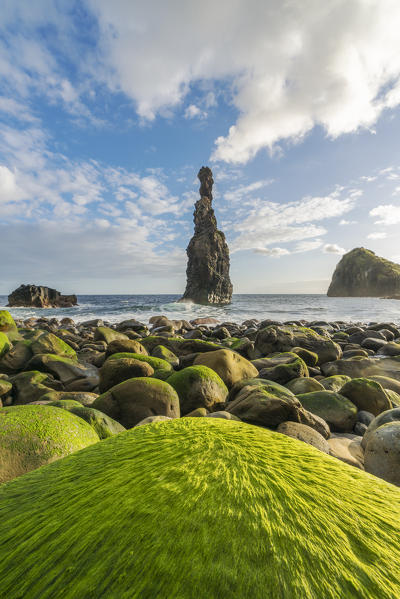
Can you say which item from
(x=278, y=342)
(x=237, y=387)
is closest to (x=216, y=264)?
(x=278, y=342)

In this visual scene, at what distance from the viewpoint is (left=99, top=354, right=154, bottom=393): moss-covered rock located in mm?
4402

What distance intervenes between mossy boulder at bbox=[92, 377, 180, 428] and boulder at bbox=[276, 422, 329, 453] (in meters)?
1.44

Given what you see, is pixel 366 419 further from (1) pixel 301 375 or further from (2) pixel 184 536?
(2) pixel 184 536

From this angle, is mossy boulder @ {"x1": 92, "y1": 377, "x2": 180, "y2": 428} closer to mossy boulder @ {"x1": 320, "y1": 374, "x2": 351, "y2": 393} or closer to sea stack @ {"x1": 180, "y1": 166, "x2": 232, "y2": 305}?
mossy boulder @ {"x1": 320, "y1": 374, "x2": 351, "y2": 393}

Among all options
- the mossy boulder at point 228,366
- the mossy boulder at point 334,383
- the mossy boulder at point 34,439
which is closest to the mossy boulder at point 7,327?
the mossy boulder at point 228,366

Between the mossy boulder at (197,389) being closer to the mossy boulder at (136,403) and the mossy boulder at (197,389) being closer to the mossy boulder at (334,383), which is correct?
the mossy boulder at (136,403)

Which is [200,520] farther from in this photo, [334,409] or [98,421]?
[334,409]

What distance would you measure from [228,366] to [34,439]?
3487 mm

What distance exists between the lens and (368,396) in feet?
13.1

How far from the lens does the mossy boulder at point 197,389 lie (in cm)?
390

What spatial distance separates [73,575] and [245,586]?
1.25ft

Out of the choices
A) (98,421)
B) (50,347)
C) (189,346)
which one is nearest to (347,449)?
(98,421)

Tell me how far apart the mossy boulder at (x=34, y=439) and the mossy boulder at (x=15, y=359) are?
4535mm

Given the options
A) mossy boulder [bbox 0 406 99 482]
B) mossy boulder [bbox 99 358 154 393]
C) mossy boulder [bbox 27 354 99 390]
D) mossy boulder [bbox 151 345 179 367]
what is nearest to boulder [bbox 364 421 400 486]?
mossy boulder [bbox 0 406 99 482]
